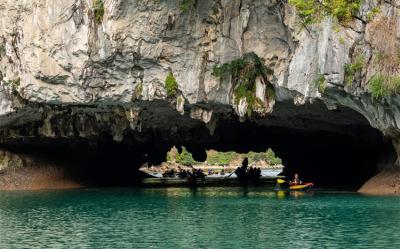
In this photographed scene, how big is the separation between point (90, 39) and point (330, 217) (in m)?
16.7

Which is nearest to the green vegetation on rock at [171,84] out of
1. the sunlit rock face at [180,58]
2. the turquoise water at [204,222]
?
the sunlit rock face at [180,58]

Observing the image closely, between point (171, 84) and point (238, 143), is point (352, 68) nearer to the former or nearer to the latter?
point (171, 84)

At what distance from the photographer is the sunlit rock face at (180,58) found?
33594 millimetres

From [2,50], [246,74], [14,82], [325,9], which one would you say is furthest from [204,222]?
[2,50]

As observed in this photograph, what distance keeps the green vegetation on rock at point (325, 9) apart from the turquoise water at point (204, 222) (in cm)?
898

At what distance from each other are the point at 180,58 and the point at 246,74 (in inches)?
145

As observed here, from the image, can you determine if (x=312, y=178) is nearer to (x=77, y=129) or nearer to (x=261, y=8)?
(x=77, y=129)

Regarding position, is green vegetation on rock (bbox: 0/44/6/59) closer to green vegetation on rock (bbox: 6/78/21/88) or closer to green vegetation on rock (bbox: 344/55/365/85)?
green vegetation on rock (bbox: 6/78/21/88)

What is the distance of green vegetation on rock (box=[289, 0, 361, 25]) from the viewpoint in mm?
31994

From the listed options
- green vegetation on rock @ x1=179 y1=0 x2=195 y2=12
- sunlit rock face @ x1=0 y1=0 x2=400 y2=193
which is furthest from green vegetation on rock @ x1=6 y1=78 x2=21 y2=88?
green vegetation on rock @ x1=179 y1=0 x2=195 y2=12

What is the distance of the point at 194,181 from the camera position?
64812 mm

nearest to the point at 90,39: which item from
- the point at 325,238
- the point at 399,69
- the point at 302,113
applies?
the point at 302,113

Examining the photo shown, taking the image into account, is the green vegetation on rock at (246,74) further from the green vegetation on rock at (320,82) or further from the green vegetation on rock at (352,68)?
the green vegetation on rock at (352,68)

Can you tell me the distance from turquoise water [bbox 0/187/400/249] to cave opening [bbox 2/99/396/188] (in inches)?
227
